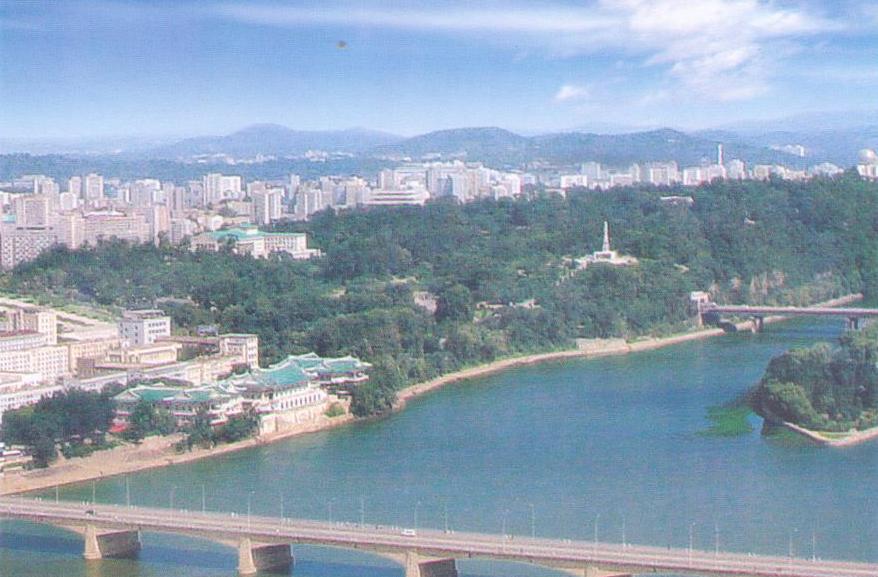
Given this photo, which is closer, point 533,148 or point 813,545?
point 813,545

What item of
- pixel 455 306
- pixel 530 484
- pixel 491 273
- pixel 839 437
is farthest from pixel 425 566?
pixel 491 273

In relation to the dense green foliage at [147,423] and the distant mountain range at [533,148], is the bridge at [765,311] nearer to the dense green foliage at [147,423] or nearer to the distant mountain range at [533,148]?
the dense green foliage at [147,423]

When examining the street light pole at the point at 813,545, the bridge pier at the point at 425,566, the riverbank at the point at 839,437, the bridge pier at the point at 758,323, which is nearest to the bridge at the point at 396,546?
the bridge pier at the point at 425,566

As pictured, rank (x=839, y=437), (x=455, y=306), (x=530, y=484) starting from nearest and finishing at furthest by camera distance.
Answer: (x=530, y=484) → (x=839, y=437) → (x=455, y=306)

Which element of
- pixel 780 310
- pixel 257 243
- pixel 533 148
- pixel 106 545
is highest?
pixel 533 148

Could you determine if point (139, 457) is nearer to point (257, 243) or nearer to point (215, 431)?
point (215, 431)

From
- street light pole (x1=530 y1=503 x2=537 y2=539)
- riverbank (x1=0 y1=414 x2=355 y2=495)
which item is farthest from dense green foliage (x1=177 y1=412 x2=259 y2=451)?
street light pole (x1=530 y1=503 x2=537 y2=539)
